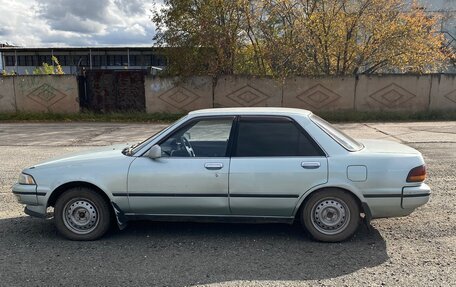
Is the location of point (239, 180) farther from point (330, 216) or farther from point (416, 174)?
point (416, 174)

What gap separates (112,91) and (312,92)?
31.8 feet

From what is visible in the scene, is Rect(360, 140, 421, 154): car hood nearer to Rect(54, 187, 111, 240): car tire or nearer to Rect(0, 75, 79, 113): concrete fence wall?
Rect(54, 187, 111, 240): car tire

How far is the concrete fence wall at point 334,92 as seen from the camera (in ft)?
56.5

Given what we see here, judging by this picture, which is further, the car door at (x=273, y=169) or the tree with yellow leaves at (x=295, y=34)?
the tree with yellow leaves at (x=295, y=34)

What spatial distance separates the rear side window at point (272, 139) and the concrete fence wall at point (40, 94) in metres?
15.9

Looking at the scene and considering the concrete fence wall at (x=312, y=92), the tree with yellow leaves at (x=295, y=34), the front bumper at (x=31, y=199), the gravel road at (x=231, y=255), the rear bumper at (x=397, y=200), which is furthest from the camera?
the concrete fence wall at (x=312, y=92)

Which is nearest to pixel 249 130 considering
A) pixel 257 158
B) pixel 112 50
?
pixel 257 158

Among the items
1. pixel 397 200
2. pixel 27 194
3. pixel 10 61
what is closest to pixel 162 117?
pixel 27 194

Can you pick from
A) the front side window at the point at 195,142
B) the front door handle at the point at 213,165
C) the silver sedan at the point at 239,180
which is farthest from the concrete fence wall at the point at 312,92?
the front door handle at the point at 213,165

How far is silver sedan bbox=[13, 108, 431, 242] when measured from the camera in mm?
3896

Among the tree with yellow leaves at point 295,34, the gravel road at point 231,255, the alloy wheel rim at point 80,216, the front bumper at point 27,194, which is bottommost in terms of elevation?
the gravel road at point 231,255

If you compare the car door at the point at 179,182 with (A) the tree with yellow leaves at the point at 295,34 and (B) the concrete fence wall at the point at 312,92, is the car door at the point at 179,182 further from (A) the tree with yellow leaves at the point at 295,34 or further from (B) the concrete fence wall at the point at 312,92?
(B) the concrete fence wall at the point at 312,92

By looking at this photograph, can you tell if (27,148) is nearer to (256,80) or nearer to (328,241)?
(328,241)

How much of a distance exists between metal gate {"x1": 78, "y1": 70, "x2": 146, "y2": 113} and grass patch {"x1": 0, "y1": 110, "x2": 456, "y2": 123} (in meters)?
0.54
